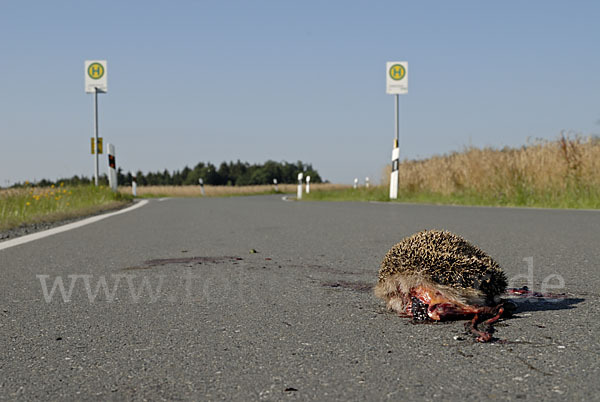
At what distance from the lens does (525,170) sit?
1664 cm

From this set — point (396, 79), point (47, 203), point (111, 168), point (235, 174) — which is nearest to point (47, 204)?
point (47, 203)

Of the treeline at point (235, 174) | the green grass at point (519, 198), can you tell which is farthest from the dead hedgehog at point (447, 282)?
the treeline at point (235, 174)

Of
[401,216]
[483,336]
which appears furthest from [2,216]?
[483,336]

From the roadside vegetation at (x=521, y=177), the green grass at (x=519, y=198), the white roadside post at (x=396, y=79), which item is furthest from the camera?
the white roadside post at (x=396, y=79)

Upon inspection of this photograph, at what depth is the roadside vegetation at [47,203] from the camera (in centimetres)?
1062

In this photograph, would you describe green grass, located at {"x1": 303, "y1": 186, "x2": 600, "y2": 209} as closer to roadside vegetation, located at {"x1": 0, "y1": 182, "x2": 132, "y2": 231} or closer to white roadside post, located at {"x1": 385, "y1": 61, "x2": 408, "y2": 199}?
white roadside post, located at {"x1": 385, "y1": 61, "x2": 408, "y2": 199}

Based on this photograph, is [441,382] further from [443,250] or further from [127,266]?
[127,266]

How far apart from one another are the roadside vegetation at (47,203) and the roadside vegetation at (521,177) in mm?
9029

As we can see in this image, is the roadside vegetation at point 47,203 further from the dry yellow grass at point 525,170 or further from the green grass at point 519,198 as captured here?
the dry yellow grass at point 525,170

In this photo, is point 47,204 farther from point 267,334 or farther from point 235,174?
point 235,174

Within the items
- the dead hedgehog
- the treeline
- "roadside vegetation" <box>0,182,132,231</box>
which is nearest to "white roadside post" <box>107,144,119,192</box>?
"roadside vegetation" <box>0,182,132,231</box>

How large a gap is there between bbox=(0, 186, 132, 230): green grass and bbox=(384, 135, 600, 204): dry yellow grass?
34.0 feet

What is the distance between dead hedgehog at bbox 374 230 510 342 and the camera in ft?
10.9

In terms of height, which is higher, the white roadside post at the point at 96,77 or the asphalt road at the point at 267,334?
the white roadside post at the point at 96,77
